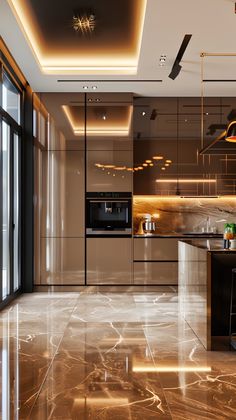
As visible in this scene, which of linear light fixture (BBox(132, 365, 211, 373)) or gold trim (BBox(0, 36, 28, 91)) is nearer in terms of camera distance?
linear light fixture (BBox(132, 365, 211, 373))

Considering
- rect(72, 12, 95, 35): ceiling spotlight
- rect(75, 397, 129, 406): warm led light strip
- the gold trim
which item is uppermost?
rect(72, 12, 95, 35): ceiling spotlight

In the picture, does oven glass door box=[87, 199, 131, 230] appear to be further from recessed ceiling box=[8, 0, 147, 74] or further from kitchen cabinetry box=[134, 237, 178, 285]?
recessed ceiling box=[8, 0, 147, 74]

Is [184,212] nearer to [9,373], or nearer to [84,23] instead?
[84,23]

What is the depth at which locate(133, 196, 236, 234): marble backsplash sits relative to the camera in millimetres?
7422

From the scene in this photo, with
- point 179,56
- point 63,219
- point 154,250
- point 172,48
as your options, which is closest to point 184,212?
point 154,250

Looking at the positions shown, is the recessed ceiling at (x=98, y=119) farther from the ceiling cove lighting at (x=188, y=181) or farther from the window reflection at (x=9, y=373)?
the window reflection at (x=9, y=373)

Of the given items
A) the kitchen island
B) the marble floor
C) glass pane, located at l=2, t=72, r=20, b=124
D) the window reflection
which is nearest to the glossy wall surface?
the kitchen island

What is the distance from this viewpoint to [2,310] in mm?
5438

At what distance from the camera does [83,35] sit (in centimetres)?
517

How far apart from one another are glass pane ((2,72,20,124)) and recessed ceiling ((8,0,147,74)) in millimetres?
490

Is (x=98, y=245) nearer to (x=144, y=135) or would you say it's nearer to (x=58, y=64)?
(x=144, y=135)

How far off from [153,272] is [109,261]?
683mm

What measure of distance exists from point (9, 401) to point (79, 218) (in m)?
4.21

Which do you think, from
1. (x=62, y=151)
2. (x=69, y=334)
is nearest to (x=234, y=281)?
(x=69, y=334)
